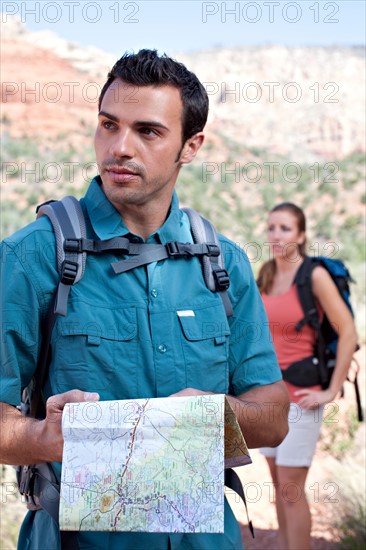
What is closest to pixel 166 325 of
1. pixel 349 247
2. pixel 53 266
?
pixel 53 266

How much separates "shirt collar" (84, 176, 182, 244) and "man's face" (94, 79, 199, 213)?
3 centimetres

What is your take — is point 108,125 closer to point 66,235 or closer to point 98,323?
point 66,235

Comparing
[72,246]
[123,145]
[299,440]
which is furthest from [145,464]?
[299,440]

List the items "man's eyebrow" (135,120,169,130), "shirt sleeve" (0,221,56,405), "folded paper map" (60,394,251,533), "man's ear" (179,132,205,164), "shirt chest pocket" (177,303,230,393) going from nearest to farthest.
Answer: "folded paper map" (60,394,251,533)
"shirt sleeve" (0,221,56,405)
"shirt chest pocket" (177,303,230,393)
"man's eyebrow" (135,120,169,130)
"man's ear" (179,132,205,164)

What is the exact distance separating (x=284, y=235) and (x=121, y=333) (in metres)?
3.25

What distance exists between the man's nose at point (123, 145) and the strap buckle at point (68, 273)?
350 millimetres

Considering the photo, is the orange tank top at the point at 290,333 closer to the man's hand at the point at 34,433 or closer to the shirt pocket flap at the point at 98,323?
the shirt pocket flap at the point at 98,323

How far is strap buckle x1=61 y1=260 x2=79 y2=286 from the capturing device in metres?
1.95

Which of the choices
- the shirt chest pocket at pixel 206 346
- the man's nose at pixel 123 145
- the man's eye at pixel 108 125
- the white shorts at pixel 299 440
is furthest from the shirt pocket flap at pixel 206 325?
the white shorts at pixel 299 440

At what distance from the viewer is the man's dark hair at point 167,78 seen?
7.22 feet

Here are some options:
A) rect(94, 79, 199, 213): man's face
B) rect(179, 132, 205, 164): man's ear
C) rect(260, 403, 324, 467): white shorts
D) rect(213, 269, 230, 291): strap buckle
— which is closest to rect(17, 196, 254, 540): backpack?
rect(213, 269, 230, 291): strap buckle

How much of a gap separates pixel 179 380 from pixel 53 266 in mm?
420

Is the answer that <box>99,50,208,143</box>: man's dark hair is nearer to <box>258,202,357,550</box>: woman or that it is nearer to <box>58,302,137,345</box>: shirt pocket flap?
<box>58,302,137,345</box>: shirt pocket flap

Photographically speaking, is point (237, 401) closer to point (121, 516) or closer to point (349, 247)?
point (121, 516)
